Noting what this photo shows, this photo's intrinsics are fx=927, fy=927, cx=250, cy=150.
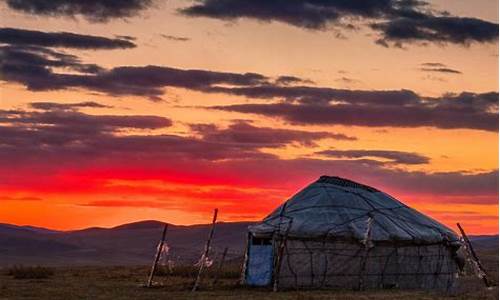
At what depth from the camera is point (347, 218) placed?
35719 mm

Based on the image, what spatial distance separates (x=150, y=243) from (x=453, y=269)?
119m

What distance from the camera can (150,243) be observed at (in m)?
154

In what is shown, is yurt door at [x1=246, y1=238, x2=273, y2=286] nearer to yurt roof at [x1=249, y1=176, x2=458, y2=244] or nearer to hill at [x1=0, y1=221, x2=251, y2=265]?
yurt roof at [x1=249, y1=176, x2=458, y2=244]

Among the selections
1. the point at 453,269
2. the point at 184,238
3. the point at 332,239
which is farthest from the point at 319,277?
the point at 184,238

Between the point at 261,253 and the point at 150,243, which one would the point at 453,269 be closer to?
the point at 261,253

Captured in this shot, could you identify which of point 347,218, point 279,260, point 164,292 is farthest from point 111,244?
point 164,292

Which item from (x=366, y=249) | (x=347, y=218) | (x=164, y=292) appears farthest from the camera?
(x=347, y=218)

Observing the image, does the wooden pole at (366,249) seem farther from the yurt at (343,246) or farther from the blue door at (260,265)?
the blue door at (260,265)

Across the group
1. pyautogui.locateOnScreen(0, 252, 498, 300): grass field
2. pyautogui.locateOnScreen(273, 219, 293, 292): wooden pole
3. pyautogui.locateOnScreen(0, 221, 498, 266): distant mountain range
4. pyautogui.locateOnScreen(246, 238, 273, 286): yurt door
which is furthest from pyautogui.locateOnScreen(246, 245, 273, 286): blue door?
pyautogui.locateOnScreen(0, 221, 498, 266): distant mountain range

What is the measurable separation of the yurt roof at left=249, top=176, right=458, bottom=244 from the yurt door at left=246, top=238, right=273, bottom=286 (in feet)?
2.62

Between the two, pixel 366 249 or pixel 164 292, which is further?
pixel 366 249

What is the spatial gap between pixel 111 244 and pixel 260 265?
12392cm

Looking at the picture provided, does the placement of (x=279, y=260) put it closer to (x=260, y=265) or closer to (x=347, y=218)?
(x=260, y=265)

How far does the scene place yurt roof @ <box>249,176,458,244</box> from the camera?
34.8 metres
